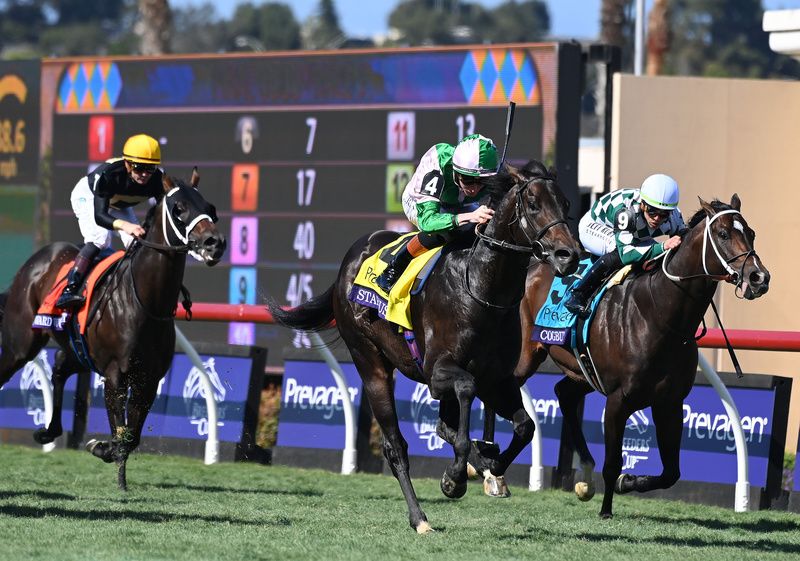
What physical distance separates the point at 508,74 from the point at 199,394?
9.63 ft

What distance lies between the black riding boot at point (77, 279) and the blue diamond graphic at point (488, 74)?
10.5ft

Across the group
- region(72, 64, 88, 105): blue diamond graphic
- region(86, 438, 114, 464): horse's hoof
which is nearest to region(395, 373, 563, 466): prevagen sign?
region(86, 438, 114, 464): horse's hoof

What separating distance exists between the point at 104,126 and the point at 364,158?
224cm

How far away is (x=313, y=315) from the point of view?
7.48 m

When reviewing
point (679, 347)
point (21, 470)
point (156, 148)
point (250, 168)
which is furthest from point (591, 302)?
point (250, 168)

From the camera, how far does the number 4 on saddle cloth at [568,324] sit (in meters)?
7.24

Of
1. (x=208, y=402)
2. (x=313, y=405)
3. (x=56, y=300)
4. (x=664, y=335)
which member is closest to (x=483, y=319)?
(x=664, y=335)

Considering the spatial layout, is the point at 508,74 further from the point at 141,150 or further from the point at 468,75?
the point at 141,150

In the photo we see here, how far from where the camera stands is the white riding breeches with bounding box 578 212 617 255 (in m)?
7.77

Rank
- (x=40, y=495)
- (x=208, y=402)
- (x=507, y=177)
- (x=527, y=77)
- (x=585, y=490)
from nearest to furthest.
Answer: (x=507, y=177) → (x=585, y=490) → (x=40, y=495) → (x=208, y=402) → (x=527, y=77)

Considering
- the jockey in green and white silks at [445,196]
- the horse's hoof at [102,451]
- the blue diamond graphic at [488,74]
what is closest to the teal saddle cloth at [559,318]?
the jockey in green and white silks at [445,196]

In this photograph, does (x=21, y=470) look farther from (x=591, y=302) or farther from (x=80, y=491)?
(x=591, y=302)

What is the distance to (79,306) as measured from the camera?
7.94 meters

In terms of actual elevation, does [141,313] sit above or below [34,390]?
above
